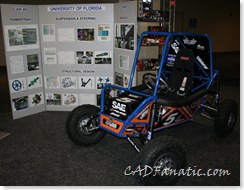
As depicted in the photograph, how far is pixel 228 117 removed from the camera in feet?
13.1

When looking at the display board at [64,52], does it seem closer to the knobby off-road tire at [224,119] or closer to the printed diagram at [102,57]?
the printed diagram at [102,57]

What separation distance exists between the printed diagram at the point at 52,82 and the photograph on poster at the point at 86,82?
1.40ft

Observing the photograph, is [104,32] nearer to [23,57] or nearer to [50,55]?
[50,55]

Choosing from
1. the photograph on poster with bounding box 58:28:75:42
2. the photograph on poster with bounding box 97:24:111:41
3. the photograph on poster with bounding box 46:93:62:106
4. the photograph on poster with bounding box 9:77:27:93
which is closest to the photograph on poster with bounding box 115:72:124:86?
the photograph on poster with bounding box 97:24:111:41

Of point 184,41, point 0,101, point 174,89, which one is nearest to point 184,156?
point 174,89

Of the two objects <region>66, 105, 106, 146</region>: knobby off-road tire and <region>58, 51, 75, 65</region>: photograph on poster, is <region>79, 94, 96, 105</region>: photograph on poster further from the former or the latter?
<region>66, 105, 106, 146</region>: knobby off-road tire

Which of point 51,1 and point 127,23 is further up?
point 51,1

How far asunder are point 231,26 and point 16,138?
14114 millimetres

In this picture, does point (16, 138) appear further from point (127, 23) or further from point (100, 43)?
point (127, 23)

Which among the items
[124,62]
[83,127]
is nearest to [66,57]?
[124,62]

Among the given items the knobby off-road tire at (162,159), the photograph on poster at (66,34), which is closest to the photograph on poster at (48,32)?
the photograph on poster at (66,34)

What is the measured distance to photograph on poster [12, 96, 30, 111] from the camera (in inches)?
188

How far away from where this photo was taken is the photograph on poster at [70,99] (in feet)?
16.9

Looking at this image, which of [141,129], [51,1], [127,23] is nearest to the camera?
[141,129]
